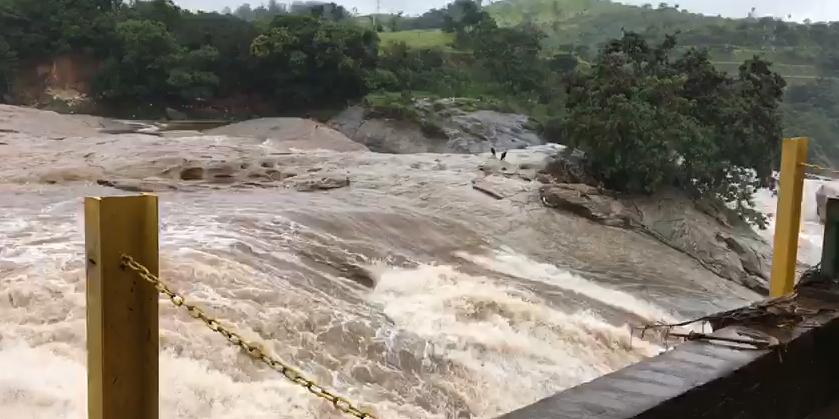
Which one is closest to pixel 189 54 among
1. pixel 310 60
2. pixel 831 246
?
pixel 310 60

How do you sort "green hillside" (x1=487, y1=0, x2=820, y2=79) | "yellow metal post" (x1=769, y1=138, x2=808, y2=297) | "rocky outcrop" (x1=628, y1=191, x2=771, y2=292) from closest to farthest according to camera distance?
"yellow metal post" (x1=769, y1=138, x2=808, y2=297), "rocky outcrop" (x1=628, y1=191, x2=771, y2=292), "green hillside" (x1=487, y1=0, x2=820, y2=79)

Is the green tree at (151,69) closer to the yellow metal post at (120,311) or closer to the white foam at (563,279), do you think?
the white foam at (563,279)

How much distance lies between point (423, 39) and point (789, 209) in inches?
1071

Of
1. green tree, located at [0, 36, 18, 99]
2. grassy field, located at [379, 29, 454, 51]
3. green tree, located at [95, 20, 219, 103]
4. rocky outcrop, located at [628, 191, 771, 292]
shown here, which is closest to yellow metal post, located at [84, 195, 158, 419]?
rocky outcrop, located at [628, 191, 771, 292]

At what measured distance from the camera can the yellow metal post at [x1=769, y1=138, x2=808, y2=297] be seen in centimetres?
553

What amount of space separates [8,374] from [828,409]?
13.8ft

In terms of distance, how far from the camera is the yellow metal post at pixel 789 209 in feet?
18.1

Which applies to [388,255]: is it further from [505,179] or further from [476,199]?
[505,179]

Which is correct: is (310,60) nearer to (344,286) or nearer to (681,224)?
(681,224)

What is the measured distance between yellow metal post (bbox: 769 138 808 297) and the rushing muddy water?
1872 mm

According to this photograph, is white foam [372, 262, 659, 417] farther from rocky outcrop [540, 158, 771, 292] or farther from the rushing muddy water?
rocky outcrop [540, 158, 771, 292]

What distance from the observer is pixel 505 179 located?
44.5 ft

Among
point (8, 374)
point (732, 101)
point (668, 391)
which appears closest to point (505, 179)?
point (732, 101)

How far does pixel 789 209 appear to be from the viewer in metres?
5.54
